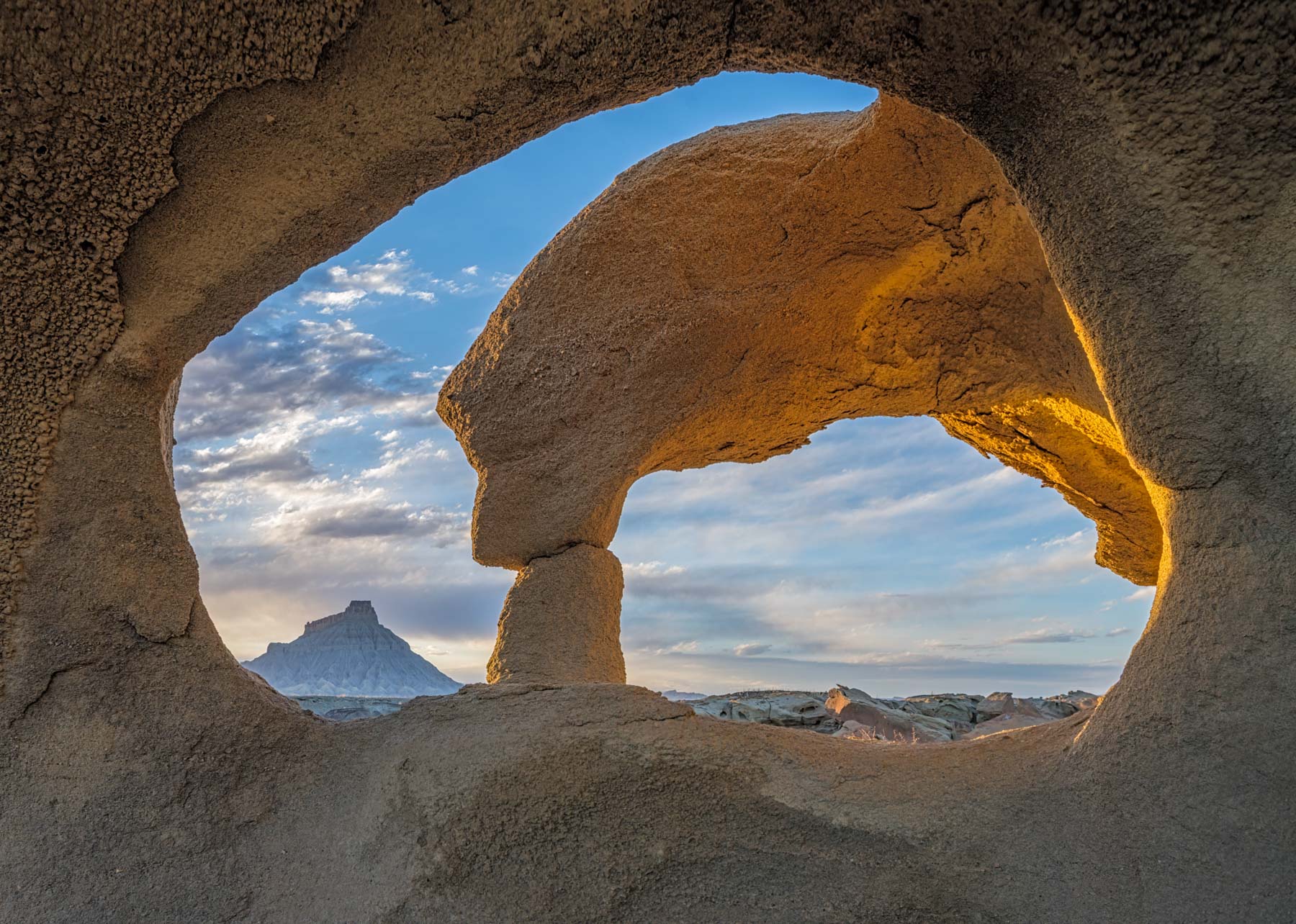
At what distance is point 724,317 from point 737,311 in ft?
0.28

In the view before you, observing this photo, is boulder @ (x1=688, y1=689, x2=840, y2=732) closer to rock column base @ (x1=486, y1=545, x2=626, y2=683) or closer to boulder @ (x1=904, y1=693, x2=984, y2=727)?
boulder @ (x1=904, y1=693, x2=984, y2=727)

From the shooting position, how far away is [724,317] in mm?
5012

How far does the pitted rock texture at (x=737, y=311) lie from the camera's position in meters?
4.70

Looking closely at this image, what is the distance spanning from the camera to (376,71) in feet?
7.57

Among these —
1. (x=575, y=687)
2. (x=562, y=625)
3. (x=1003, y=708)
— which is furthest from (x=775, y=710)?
(x=575, y=687)

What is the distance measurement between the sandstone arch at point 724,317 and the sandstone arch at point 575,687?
76.1 inches

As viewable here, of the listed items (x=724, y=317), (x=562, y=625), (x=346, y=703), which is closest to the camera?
(x=562, y=625)

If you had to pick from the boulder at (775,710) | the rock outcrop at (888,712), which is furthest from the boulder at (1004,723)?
the boulder at (775,710)

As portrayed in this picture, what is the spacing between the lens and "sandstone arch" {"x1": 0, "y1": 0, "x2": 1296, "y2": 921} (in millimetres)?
2217

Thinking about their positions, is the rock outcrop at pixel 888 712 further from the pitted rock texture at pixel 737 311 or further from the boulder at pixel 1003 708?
the pitted rock texture at pixel 737 311

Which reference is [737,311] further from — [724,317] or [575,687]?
[575,687]

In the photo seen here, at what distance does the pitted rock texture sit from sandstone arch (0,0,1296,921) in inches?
83.7

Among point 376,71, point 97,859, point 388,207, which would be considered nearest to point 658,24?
point 376,71

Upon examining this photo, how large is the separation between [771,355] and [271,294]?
10.5ft
